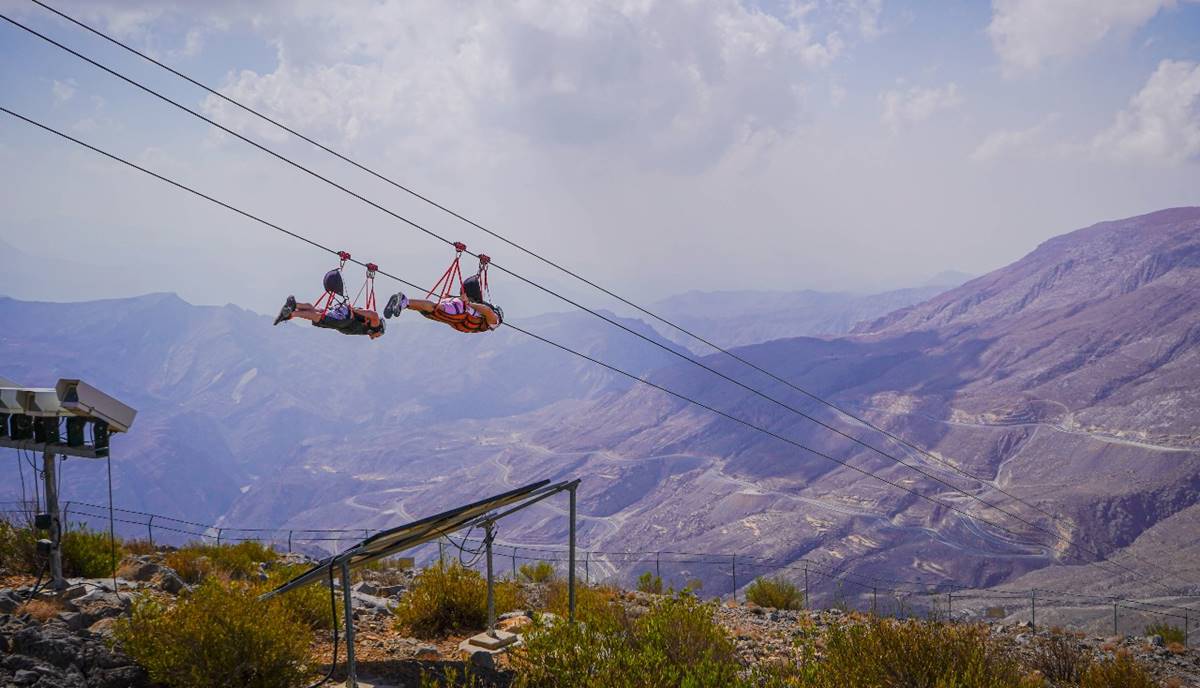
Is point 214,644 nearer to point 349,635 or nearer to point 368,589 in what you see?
point 349,635

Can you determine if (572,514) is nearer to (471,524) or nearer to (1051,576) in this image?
(471,524)

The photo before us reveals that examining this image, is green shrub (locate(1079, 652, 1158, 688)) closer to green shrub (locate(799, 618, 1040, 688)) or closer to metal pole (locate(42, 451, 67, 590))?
green shrub (locate(799, 618, 1040, 688))

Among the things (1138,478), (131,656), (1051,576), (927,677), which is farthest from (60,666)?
(1138,478)

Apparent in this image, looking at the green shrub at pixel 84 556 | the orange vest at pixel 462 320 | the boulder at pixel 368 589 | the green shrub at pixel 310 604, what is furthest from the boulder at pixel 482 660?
the green shrub at pixel 84 556

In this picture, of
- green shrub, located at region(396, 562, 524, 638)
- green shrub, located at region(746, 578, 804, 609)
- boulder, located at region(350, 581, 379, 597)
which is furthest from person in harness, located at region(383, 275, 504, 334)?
green shrub, located at region(746, 578, 804, 609)

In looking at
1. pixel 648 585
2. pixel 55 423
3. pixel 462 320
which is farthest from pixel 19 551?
pixel 648 585
